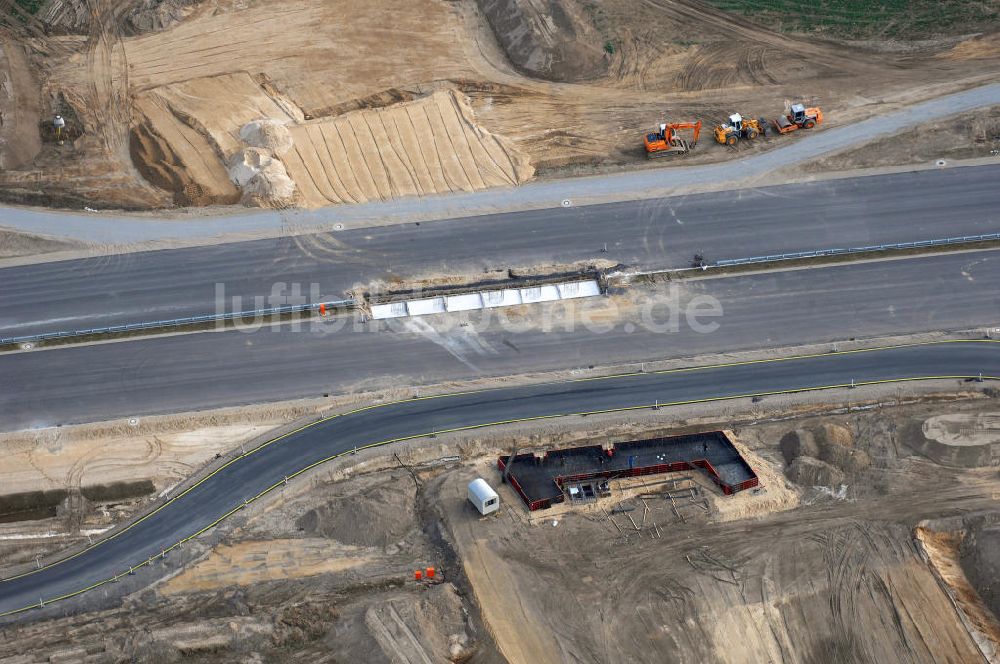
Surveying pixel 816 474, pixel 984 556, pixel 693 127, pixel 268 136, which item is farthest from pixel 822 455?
pixel 268 136

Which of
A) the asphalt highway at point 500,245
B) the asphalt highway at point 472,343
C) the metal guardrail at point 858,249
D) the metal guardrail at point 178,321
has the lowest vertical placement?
the asphalt highway at point 472,343

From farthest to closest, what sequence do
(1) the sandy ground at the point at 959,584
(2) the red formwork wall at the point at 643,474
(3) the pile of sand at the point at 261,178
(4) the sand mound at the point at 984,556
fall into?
(3) the pile of sand at the point at 261,178 → (2) the red formwork wall at the point at 643,474 → (4) the sand mound at the point at 984,556 → (1) the sandy ground at the point at 959,584

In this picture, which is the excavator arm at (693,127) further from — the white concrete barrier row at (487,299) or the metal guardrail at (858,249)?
the white concrete barrier row at (487,299)

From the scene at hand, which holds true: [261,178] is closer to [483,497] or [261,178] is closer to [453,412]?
[453,412]

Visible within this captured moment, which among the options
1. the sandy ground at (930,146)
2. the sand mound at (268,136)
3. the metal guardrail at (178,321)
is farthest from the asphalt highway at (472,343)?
the sand mound at (268,136)

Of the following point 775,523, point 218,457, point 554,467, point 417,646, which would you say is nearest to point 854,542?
point 775,523

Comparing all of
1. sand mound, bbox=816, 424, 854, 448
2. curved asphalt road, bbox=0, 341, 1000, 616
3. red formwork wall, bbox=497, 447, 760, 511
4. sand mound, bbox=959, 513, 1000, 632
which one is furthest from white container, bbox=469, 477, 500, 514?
sand mound, bbox=959, 513, 1000, 632
